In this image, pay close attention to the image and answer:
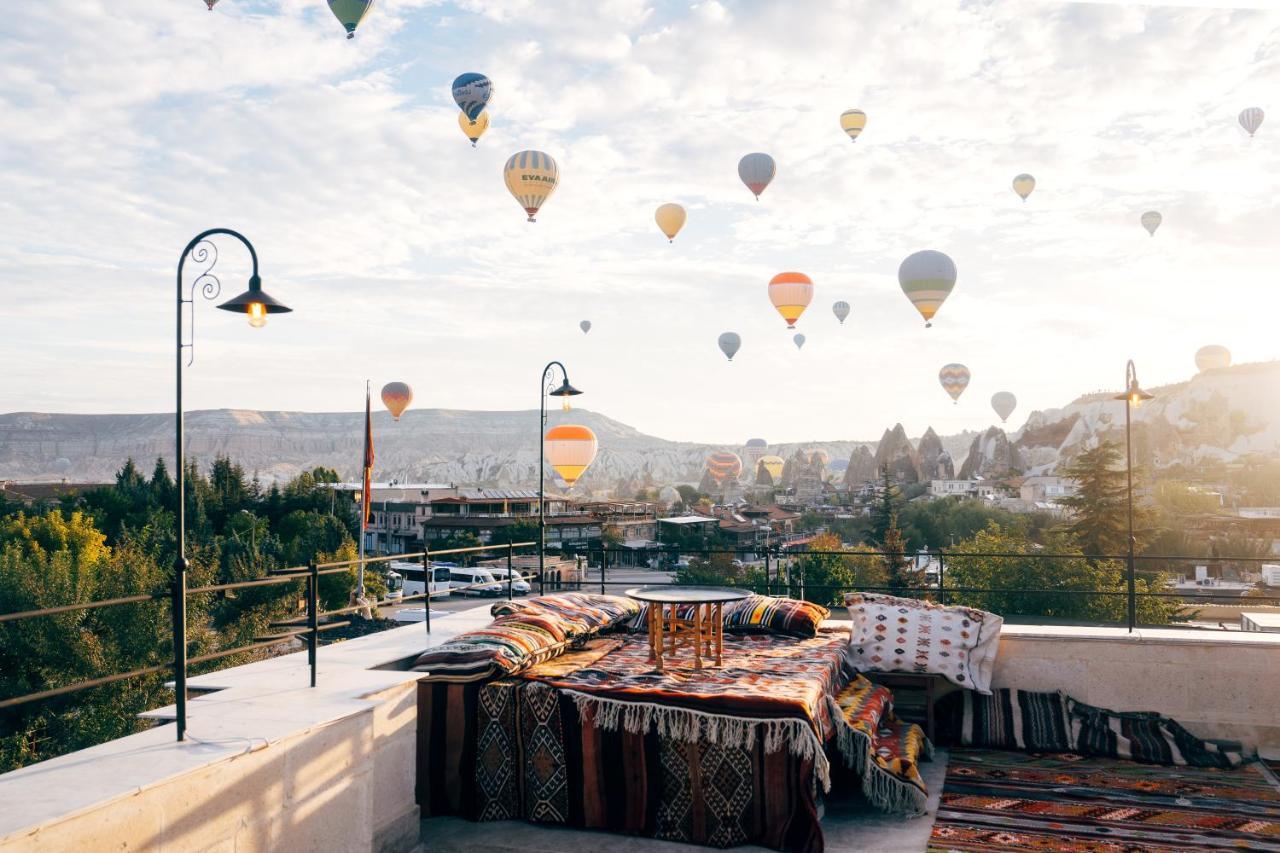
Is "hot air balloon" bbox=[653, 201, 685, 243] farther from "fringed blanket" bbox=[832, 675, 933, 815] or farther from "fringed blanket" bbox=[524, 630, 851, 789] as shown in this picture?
"fringed blanket" bbox=[832, 675, 933, 815]

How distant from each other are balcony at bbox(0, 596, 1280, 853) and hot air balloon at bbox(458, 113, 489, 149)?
17479 mm

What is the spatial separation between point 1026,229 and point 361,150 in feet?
58.6

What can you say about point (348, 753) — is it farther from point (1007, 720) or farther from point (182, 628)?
point (1007, 720)

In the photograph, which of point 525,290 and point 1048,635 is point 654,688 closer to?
point 1048,635

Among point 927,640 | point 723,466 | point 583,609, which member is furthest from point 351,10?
point 723,466

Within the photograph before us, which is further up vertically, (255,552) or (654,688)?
(654,688)

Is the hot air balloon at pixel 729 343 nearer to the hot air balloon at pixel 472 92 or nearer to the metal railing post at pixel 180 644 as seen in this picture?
the hot air balloon at pixel 472 92

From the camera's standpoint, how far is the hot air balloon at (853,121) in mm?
30469

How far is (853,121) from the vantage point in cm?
3059

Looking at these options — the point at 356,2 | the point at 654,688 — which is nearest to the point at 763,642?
the point at 654,688

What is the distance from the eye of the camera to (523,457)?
590 feet

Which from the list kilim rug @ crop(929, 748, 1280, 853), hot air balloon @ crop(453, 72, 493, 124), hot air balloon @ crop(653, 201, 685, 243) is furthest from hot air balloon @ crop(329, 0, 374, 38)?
kilim rug @ crop(929, 748, 1280, 853)

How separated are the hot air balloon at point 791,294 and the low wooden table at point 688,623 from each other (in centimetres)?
1899

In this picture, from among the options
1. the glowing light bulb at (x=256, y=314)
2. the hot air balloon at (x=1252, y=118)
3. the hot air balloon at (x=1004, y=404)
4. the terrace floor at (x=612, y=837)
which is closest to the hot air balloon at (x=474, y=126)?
the glowing light bulb at (x=256, y=314)
